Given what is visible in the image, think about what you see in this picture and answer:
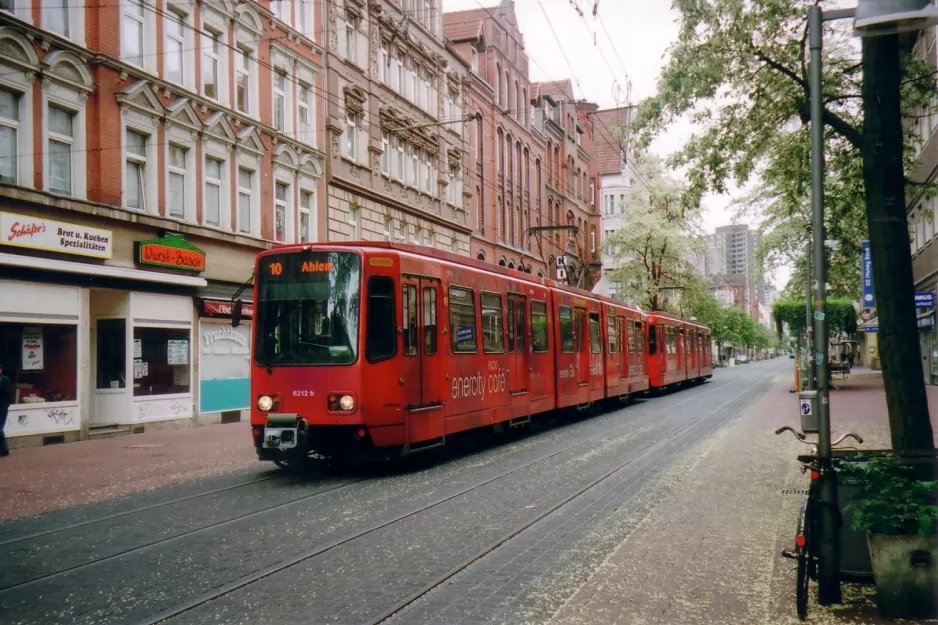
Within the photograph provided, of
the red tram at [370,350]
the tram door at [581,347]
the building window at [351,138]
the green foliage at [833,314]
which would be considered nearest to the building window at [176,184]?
the building window at [351,138]

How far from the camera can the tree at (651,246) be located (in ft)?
192

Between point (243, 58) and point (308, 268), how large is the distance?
1514 cm

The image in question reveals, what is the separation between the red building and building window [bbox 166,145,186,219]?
17382 millimetres

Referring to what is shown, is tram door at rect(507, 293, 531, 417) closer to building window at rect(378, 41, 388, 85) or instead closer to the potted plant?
the potted plant

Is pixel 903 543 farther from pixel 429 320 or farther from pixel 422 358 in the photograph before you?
pixel 429 320

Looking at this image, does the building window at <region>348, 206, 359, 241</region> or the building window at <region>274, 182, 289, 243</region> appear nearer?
the building window at <region>274, 182, 289, 243</region>

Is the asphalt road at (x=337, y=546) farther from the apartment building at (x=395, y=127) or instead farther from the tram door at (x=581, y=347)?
the apartment building at (x=395, y=127)

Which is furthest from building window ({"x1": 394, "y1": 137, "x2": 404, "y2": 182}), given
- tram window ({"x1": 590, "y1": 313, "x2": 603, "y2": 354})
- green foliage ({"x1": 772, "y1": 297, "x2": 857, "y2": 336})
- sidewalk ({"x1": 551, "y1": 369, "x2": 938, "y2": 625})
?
green foliage ({"x1": 772, "y1": 297, "x2": 857, "y2": 336})

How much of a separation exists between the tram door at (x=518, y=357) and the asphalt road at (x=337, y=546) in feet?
12.6

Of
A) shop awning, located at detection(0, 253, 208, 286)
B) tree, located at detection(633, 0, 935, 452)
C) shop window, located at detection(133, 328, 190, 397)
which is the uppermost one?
tree, located at detection(633, 0, 935, 452)

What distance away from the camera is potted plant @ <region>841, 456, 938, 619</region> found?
225 inches

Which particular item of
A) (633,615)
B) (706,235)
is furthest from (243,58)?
(706,235)

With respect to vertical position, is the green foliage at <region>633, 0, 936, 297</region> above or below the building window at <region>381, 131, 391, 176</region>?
below

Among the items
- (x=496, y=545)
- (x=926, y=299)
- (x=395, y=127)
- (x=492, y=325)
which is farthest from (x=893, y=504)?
(x=926, y=299)
